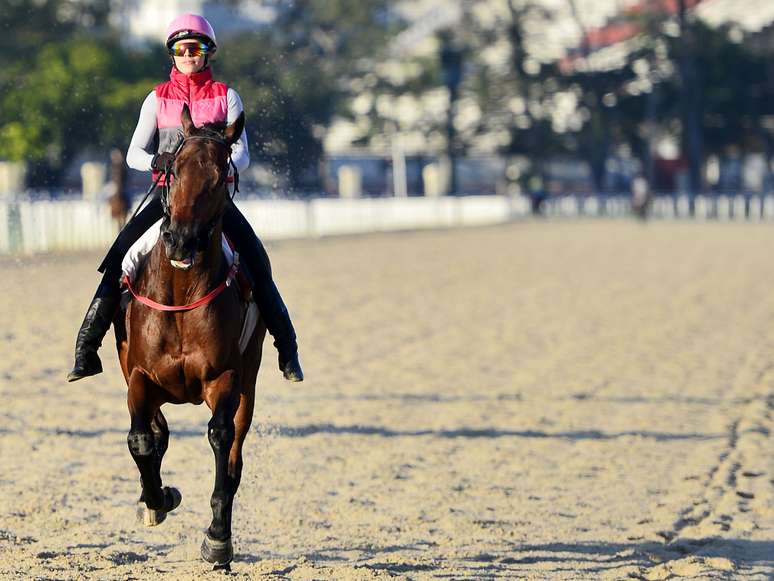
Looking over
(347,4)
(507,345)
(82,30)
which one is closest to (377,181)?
(347,4)

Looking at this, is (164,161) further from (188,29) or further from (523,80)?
(523,80)

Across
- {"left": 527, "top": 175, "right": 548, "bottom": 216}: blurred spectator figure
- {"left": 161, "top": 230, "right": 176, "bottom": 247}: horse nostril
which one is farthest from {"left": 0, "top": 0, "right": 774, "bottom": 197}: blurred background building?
{"left": 161, "top": 230, "right": 176, "bottom": 247}: horse nostril

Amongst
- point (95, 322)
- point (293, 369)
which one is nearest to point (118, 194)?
point (293, 369)

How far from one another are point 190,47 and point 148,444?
5.87 ft

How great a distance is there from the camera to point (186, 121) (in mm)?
6305

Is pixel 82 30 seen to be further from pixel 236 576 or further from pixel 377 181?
pixel 236 576

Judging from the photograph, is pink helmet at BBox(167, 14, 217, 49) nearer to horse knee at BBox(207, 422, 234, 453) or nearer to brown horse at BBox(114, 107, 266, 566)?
brown horse at BBox(114, 107, 266, 566)

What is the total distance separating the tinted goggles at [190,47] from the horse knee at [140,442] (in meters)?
1.72

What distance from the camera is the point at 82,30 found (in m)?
56.7

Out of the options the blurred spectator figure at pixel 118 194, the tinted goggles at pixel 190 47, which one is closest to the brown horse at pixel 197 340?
the tinted goggles at pixel 190 47

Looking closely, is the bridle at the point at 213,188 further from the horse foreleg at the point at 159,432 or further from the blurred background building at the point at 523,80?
the blurred background building at the point at 523,80

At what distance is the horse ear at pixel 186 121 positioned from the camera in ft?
20.6

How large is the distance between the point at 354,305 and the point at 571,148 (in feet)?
168

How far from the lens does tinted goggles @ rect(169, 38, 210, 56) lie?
6.65 metres
